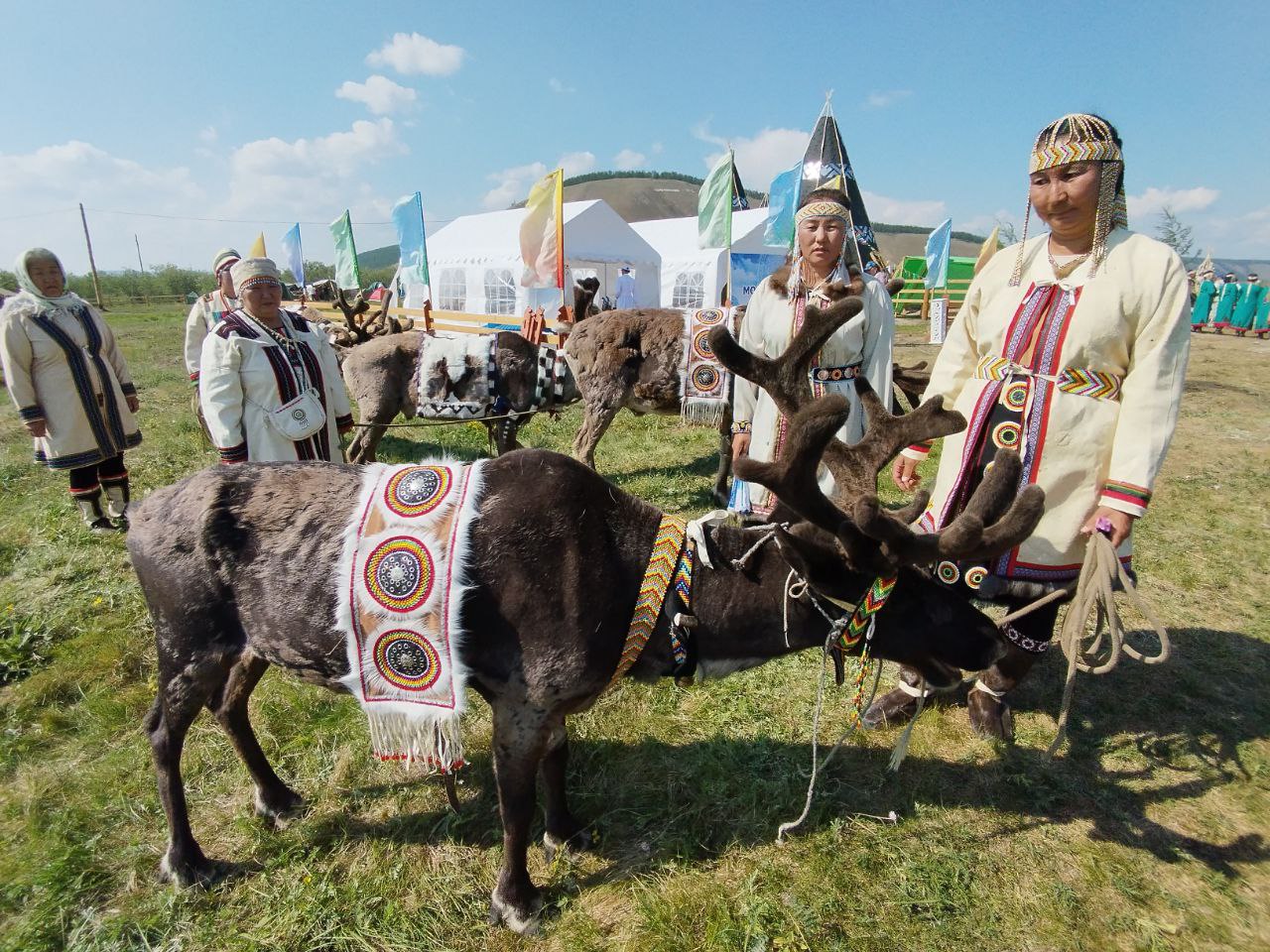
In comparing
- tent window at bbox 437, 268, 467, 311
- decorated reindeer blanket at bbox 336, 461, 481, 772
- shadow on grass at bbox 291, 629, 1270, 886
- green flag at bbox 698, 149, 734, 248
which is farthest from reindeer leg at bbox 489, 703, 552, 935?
tent window at bbox 437, 268, 467, 311

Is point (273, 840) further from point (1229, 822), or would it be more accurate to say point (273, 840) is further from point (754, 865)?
point (1229, 822)

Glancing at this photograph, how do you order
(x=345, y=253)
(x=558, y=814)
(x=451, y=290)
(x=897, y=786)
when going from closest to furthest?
(x=558, y=814) < (x=897, y=786) < (x=345, y=253) < (x=451, y=290)

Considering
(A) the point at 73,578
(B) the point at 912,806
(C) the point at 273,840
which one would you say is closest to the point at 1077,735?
(B) the point at 912,806

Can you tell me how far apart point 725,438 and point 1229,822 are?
5.01 meters

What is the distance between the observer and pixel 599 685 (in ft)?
7.75

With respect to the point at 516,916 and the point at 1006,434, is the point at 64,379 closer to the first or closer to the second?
the point at 516,916

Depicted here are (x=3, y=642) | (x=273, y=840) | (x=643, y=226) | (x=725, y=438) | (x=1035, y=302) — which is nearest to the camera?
(x=1035, y=302)

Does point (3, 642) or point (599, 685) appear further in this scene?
point (3, 642)

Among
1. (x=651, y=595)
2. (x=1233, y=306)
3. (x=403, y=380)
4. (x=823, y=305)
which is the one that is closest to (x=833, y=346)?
(x=823, y=305)

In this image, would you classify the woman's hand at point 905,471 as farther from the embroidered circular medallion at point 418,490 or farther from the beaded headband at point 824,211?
Result: the embroidered circular medallion at point 418,490

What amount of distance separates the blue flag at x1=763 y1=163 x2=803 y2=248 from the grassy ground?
12.9m

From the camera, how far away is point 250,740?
9.98 ft

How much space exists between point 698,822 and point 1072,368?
8.75ft

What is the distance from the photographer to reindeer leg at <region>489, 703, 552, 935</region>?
236cm
